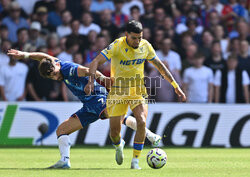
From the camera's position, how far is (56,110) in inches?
607

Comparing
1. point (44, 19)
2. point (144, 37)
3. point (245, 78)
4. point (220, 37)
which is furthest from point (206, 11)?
point (44, 19)

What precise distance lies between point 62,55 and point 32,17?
2.23 metres

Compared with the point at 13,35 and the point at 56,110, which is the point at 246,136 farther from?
the point at 13,35

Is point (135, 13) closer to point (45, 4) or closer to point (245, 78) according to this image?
point (45, 4)

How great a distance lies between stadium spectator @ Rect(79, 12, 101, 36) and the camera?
672 inches

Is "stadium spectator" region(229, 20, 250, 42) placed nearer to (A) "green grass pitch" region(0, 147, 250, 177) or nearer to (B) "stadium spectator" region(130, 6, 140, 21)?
(B) "stadium spectator" region(130, 6, 140, 21)

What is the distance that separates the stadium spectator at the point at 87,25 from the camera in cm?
1708

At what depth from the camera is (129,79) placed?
9.59 m

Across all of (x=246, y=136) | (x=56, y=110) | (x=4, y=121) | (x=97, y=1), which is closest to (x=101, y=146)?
(x=56, y=110)

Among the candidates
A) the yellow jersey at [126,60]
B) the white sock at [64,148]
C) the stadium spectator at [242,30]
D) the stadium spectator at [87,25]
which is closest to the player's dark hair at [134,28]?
the yellow jersey at [126,60]

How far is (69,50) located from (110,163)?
5.94 metres

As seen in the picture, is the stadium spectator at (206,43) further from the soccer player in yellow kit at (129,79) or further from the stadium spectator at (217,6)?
the soccer player in yellow kit at (129,79)

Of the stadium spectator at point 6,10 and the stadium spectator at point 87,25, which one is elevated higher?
the stadium spectator at point 6,10

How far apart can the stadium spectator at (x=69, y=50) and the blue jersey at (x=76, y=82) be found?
572 cm
